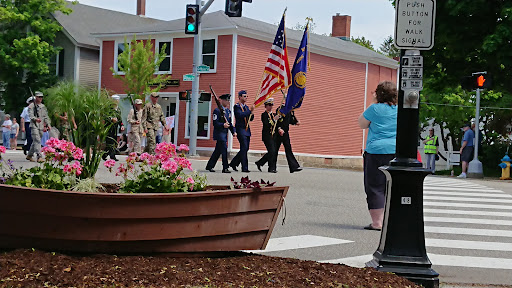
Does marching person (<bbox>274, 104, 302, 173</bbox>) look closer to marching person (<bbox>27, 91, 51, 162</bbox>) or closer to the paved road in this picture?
the paved road

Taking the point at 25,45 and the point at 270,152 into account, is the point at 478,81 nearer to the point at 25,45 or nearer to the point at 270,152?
the point at 270,152

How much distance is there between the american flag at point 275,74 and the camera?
60.9 feet

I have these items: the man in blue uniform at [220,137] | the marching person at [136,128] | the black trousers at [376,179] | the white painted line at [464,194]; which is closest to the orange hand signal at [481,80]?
the white painted line at [464,194]

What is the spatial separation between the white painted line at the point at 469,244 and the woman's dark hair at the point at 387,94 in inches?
67.5

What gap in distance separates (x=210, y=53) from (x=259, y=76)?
2.62m

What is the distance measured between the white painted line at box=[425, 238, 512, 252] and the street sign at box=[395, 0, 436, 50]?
3389mm

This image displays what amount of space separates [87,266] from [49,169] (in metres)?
0.93

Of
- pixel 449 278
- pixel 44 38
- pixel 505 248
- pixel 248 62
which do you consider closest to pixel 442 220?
pixel 505 248

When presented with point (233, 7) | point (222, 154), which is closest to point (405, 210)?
point (222, 154)

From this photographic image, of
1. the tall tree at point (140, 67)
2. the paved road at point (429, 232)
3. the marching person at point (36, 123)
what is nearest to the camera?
the paved road at point (429, 232)

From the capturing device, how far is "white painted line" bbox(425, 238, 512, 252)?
8.55 m

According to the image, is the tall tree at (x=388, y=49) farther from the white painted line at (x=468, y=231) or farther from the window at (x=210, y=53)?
the white painted line at (x=468, y=231)

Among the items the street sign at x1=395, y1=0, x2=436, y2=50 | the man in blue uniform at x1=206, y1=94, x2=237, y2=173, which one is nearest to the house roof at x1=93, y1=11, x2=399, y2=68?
the man in blue uniform at x1=206, y1=94, x2=237, y2=173

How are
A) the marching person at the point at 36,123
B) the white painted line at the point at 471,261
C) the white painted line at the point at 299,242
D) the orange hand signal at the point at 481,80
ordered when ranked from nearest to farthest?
the white painted line at the point at 471,261 < the white painted line at the point at 299,242 < the marching person at the point at 36,123 < the orange hand signal at the point at 481,80
